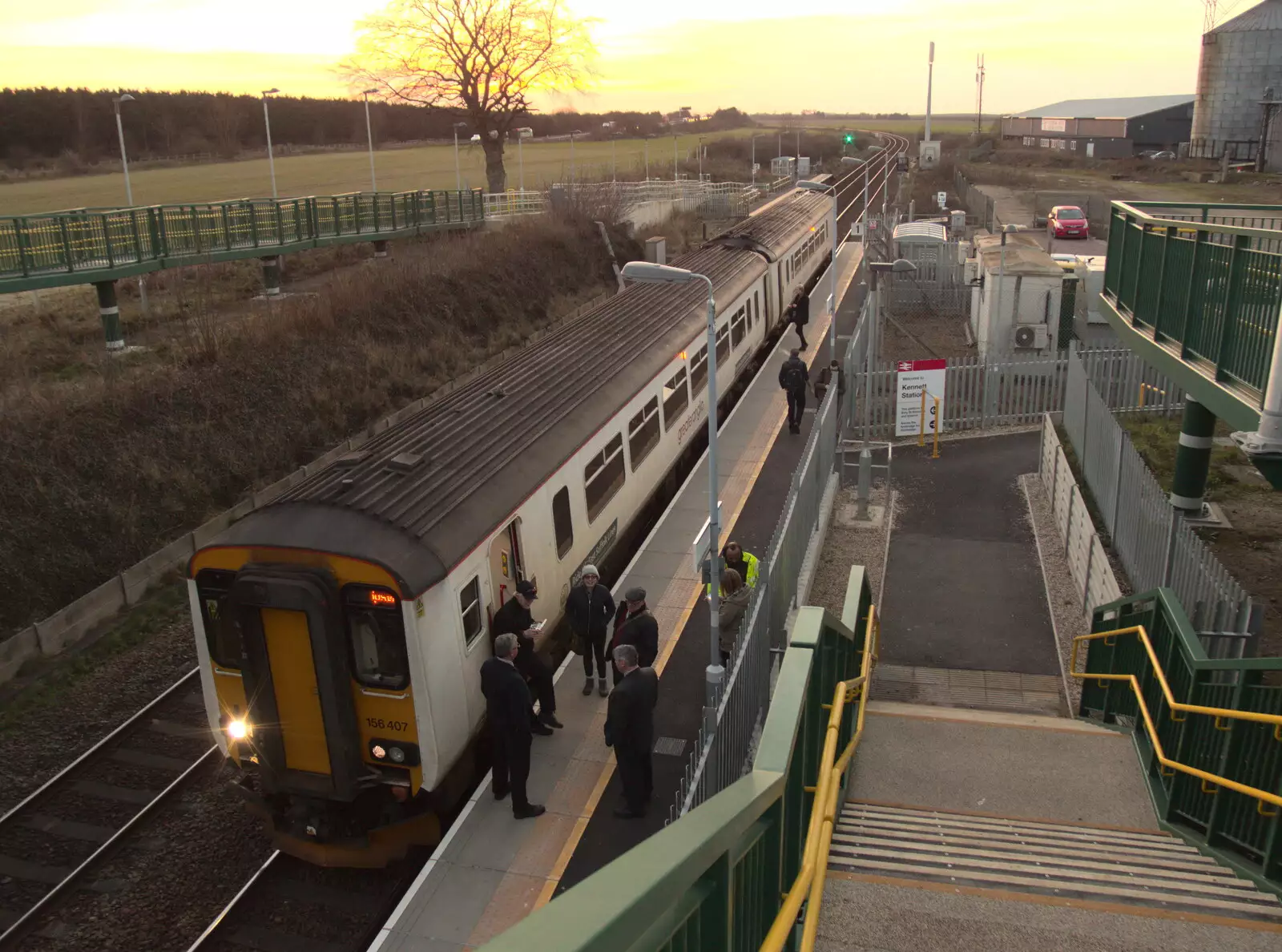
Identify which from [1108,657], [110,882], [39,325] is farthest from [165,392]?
[1108,657]

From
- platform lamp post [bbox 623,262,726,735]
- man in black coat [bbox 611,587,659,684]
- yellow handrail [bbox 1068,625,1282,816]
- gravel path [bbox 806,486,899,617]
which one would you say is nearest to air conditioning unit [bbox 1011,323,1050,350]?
gravel path [bbox 806,486,899,617]

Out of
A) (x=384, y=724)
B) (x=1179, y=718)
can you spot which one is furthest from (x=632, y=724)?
(x=1179, y=718)

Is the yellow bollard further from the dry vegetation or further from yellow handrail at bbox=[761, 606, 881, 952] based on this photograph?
yellow handrail at bbox=[761, 606, 881, 952]

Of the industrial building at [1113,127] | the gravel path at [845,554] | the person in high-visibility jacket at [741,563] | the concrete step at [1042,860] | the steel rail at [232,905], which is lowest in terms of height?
the steel rail at [232,905]

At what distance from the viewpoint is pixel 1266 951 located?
4480 millimetres

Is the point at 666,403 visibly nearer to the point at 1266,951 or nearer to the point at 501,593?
the point at 501,593

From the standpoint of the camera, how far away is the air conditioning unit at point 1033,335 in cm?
2258

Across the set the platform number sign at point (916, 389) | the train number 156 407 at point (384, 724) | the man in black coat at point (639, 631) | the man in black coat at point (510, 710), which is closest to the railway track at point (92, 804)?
the train number 156 407 at point (384, 724)

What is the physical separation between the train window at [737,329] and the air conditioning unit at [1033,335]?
20.6ft

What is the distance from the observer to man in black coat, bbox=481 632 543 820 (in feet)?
27.8

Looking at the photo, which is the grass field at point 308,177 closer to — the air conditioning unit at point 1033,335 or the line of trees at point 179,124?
the line of trees at point 179,124

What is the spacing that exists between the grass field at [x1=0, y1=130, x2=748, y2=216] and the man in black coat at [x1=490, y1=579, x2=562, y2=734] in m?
27.1

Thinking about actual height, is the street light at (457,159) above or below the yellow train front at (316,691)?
above

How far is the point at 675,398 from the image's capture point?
53.4 feet
